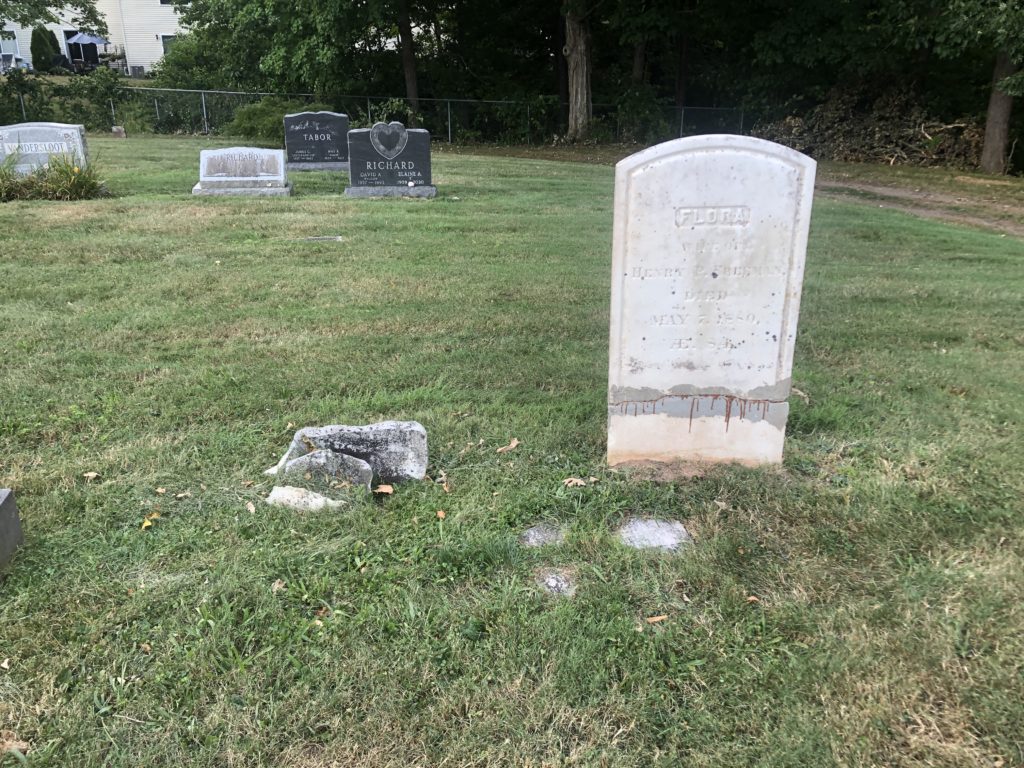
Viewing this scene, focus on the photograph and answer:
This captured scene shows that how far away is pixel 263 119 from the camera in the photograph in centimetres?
2227

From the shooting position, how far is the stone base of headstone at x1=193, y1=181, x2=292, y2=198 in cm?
1201

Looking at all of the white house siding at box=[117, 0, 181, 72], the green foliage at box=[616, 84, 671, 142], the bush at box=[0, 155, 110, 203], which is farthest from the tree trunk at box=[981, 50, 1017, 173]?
the white house siding at box=[117, 0, 181, 72]

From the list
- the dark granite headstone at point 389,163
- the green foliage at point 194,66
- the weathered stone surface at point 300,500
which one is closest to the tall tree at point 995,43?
the dark granite headstone at point 389,163

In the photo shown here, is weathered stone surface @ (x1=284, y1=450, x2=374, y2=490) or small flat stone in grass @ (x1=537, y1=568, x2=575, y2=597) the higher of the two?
weathered stone surface @ (x1=284, y1=450, x2=374, y2=490)

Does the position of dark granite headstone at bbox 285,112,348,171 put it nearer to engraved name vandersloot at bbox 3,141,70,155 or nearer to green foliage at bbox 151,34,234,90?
engraved name vandersloot at bbox 3,141,70,155

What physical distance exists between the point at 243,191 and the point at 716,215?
10441mm

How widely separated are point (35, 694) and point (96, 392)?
254 cm

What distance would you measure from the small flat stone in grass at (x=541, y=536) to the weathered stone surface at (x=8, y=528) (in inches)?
75.7

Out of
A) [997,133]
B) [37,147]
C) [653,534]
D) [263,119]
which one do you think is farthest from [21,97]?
[997,133]

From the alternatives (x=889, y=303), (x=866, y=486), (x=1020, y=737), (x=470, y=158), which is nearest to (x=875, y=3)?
(x=470, y=158)

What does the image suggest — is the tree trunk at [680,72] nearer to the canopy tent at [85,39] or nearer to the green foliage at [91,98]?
the green foliage at [91,98]

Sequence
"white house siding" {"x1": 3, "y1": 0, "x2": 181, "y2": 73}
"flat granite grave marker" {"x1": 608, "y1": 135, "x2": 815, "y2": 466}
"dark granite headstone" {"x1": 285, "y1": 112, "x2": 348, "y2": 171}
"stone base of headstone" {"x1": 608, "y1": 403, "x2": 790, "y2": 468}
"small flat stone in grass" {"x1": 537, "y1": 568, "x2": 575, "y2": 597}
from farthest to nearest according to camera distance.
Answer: "white house siding" {"x1": 3, "y1": 0, "x2": 181, "y2": 73} → "dark granite headstone" {"x1": 285, "y1": 112, "x2": 348, "y2": 171} → "stone base of headstone" {"x1": 608, "y1": 403, "x2": 790, "y2": 468} → "flat granite grave marker" {"x1": 608, "y1": 135, "x2": 815, "y2": 466} → "small flat stone in grass" {"x1": 537, "y1": 568, "x2": 575, "y2": 597}

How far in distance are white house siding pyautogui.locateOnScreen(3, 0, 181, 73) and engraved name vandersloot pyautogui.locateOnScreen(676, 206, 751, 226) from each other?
168ft

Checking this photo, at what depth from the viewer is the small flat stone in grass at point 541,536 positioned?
311cm
